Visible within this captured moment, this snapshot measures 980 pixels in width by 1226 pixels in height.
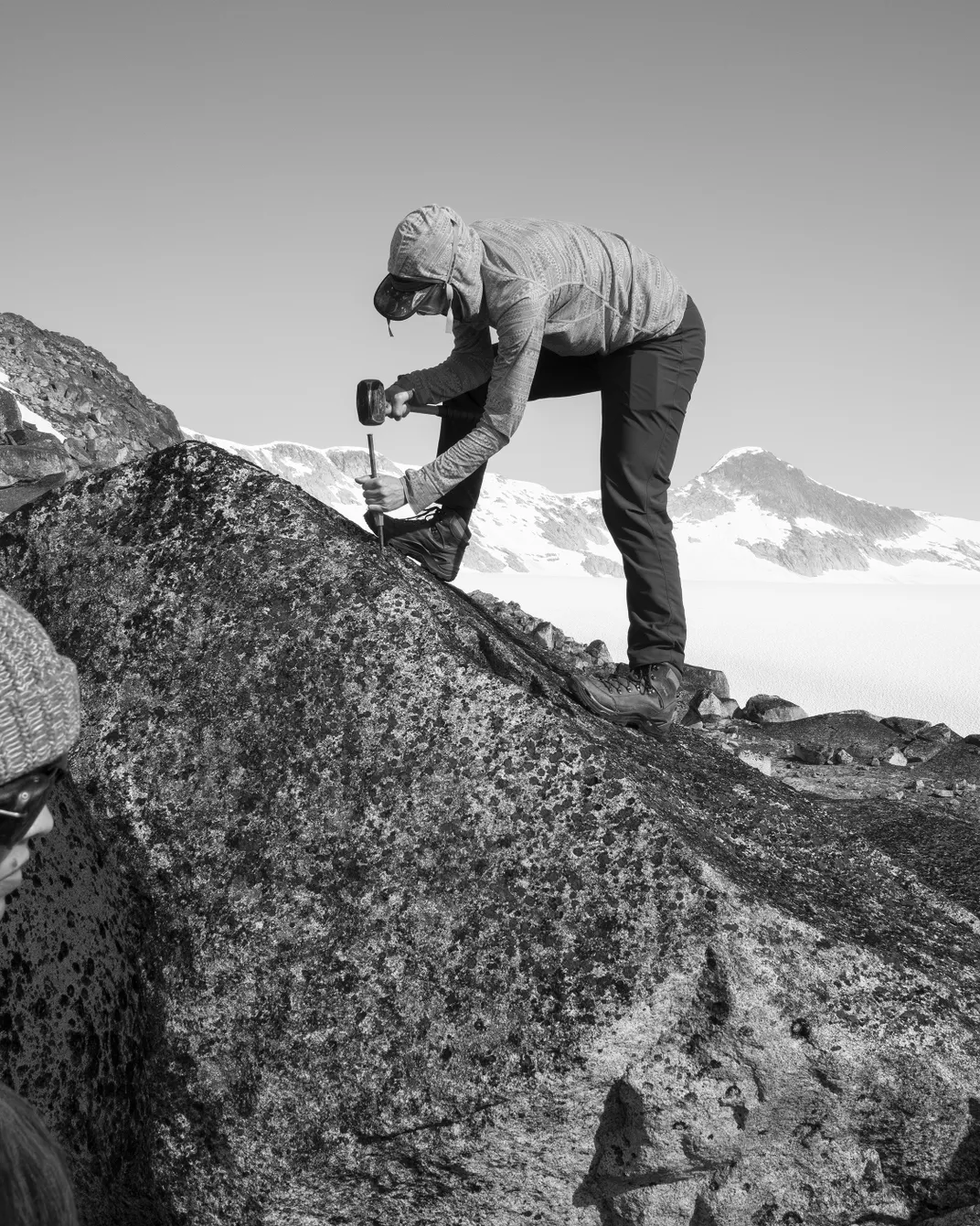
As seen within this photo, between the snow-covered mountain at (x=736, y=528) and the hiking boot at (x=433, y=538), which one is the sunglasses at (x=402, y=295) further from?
the snow-covered mountain at (x=736, y=528)

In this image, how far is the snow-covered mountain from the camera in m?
94.8

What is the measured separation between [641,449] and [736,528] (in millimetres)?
138809

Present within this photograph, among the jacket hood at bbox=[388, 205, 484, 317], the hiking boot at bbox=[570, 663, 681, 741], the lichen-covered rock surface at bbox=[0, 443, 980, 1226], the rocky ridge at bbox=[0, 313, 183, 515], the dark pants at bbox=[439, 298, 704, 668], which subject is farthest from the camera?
the rocky ridge at bbox=[0, 313, 183, 515]

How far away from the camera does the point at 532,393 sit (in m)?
4.82

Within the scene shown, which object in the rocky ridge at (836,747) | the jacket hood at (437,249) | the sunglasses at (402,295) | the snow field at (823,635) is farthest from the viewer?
the snow field at (823,635)

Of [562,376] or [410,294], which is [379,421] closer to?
[410,294]

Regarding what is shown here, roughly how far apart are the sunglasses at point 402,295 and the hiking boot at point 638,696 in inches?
60.9

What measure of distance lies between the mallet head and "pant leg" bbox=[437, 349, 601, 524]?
1.11 feet

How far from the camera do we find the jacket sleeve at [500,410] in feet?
13.6

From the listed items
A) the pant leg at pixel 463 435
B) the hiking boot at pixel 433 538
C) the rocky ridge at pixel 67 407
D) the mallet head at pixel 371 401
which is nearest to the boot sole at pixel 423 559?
the hiking boot at pixel 433 538

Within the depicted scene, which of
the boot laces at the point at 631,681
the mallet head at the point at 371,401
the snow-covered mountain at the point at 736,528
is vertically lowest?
the boot laces at the point at 631,681

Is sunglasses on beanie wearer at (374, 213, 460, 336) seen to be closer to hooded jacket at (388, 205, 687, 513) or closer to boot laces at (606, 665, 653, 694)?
hooded jacket at (388, 205, 687, 513)

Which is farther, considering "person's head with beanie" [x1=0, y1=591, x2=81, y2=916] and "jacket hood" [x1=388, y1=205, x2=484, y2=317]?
"jacket hood" [x1=388, y1=205, x2=484, y2=317]

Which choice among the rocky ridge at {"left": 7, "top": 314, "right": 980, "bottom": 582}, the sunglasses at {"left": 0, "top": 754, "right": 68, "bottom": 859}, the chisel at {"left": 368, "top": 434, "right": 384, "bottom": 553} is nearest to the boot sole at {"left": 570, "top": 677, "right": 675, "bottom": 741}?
the chisel at {"left": 368, "top": 434, "right": 384, "bottom": 553}
